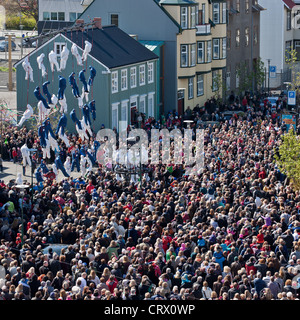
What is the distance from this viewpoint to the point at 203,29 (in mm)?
62625

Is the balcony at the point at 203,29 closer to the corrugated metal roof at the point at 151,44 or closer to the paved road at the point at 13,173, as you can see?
the corrugated metal roof at the point at 151,44

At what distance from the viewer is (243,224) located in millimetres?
21047

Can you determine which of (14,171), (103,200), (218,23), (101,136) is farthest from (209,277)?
(218,23)

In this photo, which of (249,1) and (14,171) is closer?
(14,171)

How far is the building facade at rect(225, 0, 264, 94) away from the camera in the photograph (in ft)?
232

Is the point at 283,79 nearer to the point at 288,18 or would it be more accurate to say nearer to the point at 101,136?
the point at 288,18

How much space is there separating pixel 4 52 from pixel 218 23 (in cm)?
3456

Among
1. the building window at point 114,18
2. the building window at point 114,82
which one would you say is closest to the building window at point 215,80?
the building window at point 114,18

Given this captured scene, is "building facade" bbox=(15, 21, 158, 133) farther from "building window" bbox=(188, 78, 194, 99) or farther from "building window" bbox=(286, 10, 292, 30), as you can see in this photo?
"building window" bbox=(286, 10, 292, 30)

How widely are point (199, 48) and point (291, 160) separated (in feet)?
108

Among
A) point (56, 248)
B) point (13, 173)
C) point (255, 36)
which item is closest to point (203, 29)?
point (255, 36)

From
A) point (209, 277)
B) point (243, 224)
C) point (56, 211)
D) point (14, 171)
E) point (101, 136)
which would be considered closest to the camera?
point (209, 277)

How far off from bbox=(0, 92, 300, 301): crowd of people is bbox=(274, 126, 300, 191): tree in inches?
22.8

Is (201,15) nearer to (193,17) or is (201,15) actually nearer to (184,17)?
(193,17)
